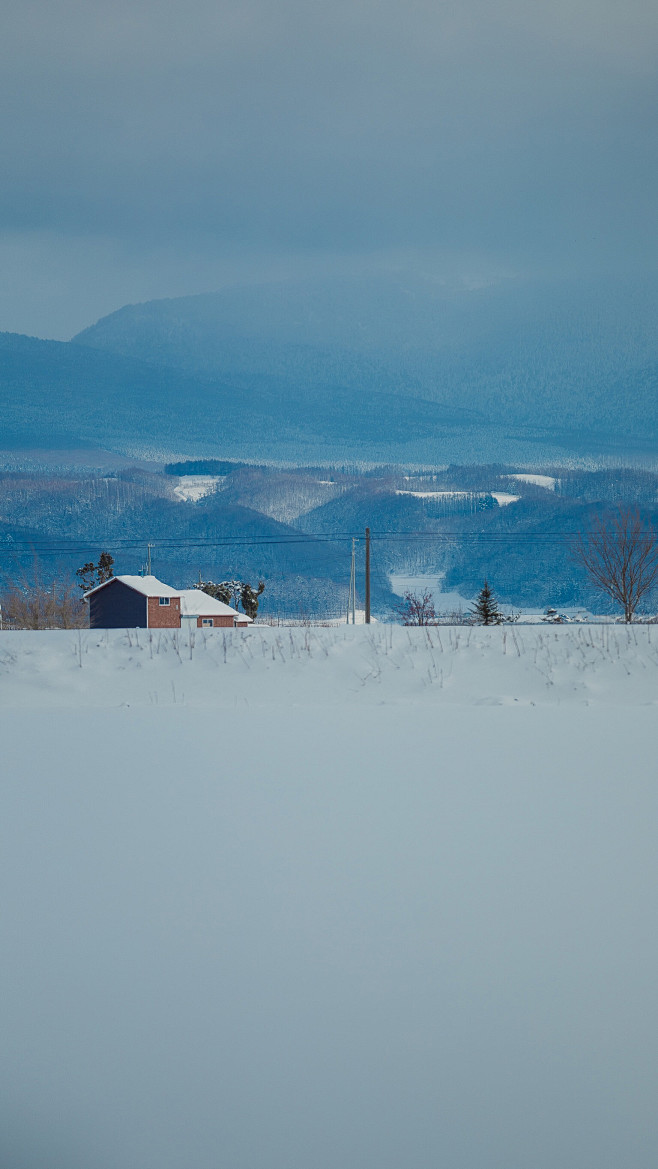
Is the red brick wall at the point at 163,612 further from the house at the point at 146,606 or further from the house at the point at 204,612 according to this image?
→ the house at the point at 204,612

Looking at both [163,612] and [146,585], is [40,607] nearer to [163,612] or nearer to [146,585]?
[146,585]

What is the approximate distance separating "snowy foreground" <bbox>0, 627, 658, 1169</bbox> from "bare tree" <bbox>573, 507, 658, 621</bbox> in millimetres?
23420

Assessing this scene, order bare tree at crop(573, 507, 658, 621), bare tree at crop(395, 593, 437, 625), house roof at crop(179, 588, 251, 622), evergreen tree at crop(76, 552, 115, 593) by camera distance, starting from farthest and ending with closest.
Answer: bare tree at crop(395, 593, 437, 625) < evergreen tree at crop(76, 552, 115, 593) < house roof at crop(179, 588, 251, 622) < bare tree at crop(573, 507, 658, 621)

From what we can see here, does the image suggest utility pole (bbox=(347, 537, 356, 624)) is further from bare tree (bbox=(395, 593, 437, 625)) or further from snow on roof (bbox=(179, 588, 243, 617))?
bare tree (bbox=(395, 593, 437, 625))

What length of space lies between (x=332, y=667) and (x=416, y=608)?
120 ft

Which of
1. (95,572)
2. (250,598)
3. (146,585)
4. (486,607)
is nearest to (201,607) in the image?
(146,585)

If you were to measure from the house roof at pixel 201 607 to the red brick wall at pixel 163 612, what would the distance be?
0.64 metres

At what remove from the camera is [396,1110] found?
3516mm

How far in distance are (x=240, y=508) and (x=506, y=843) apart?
7228 cm

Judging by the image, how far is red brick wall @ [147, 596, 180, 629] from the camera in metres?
36.9

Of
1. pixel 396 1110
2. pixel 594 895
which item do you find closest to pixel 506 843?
pixel 594 895

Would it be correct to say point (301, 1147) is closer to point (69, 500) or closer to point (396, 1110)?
point (396, 1110)

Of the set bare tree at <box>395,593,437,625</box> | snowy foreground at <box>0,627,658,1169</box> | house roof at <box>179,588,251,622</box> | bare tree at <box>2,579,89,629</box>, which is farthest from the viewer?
bare tree at <box>395,593,437,625</box>

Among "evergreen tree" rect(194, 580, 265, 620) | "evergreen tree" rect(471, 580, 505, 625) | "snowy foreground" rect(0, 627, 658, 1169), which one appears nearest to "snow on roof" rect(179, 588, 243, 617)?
"evergreen tree" rect(194, 580, 265, 620)
